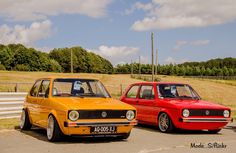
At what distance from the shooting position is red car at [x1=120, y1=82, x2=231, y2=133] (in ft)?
36.9

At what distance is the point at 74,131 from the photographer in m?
8.89

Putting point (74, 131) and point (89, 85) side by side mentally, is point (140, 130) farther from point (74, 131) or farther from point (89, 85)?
point (74, 131)

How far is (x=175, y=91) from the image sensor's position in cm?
1264

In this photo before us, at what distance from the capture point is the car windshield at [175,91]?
40.8ft

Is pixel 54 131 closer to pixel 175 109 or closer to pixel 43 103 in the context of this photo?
pixel 43 103

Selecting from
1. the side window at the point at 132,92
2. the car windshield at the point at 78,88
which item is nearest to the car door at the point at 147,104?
the side window at the point at 132,92

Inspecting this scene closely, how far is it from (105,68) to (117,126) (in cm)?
15560

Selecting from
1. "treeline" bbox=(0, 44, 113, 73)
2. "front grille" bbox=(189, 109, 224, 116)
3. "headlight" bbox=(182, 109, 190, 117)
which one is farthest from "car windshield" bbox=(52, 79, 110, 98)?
"treeline" bbox=(0, 44, 113, 73)

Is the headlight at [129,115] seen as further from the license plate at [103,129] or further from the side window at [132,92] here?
the side window at [132,92]

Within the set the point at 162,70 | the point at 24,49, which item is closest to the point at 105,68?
the point at 162,70

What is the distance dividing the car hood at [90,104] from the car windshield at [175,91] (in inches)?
114

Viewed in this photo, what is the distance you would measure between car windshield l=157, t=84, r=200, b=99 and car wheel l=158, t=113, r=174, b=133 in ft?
2.45

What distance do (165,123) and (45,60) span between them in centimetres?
11266

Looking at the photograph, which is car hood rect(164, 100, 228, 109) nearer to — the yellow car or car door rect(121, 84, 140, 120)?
car door rect(121, 84, 140, 120)
